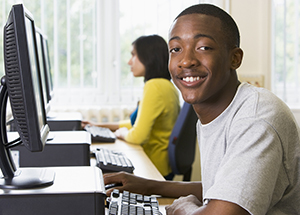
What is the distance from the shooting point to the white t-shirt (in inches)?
30.7

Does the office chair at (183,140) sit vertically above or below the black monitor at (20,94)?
below

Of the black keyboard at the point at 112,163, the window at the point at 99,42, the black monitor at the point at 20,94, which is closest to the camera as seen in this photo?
the black monitor at the point at 20,94

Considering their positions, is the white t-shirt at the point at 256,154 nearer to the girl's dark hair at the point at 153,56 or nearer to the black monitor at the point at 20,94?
the black monitor at the point at 20,94

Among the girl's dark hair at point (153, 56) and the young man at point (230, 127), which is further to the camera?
the girl's dark hair at point (153, 56)

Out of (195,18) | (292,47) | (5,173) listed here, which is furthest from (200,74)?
(292,47)

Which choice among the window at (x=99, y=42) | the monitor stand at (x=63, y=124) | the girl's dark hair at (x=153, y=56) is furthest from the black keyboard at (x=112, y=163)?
the window at (x=99, y=42)

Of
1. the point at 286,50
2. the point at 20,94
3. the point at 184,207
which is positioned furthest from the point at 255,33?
the point at 20,94

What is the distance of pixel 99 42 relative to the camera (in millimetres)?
3336

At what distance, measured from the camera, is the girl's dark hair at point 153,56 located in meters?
2.50

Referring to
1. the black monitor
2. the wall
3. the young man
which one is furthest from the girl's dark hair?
the black monitor

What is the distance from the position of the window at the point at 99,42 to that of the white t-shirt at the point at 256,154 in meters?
2.39

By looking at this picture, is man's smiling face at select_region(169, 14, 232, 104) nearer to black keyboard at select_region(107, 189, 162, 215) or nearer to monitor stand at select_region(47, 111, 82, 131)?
black keyboard at select_region(107, 189, 162, 215)

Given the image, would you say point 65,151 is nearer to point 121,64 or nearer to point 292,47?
point 121,64

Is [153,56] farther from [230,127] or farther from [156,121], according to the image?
[230,127]
